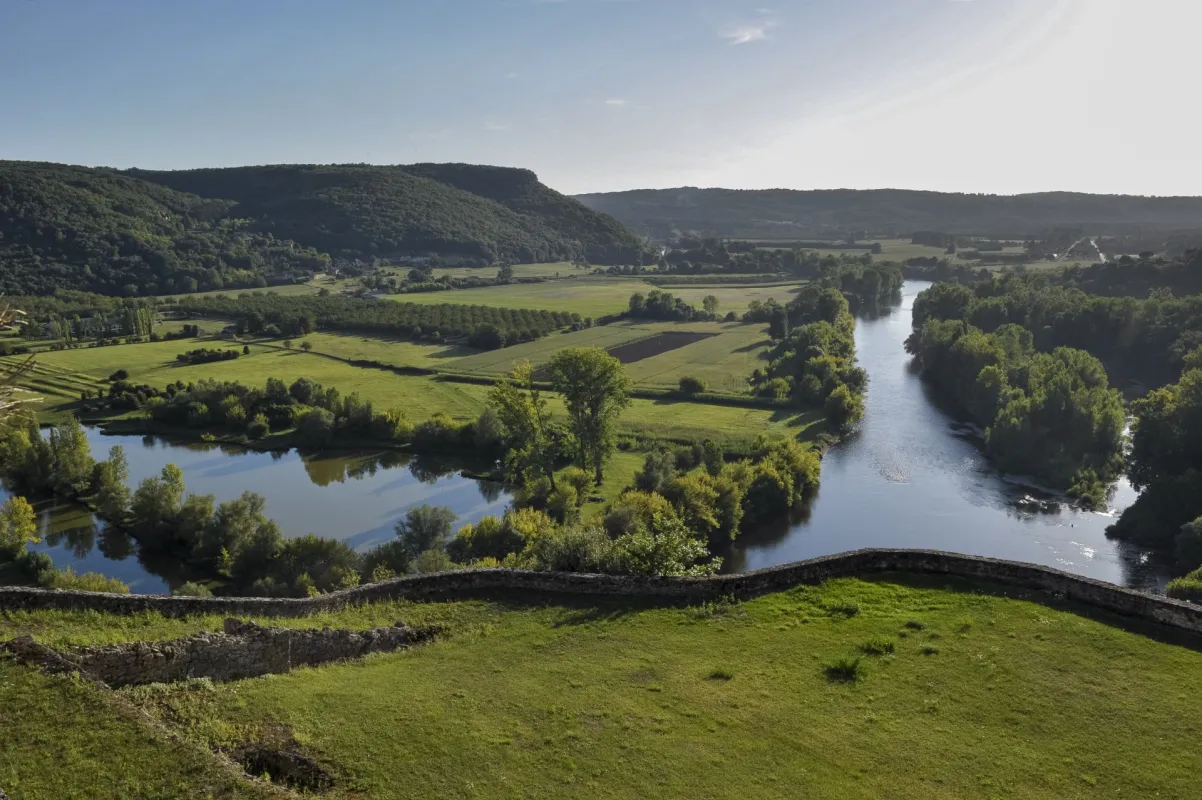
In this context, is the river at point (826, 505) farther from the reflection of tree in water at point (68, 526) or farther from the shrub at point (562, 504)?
the shrub at point (562, 504)

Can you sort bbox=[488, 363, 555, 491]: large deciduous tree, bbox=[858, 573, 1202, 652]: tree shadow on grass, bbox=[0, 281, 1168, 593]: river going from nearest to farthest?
bbox=[858, 573, 1202, 652]: tree shadow on grass
bbox=[0, 281, 1168, 593]: river
bbox=[488, 363, 555, 491]: large deciduous tree

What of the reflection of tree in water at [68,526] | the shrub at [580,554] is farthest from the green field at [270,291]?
the shrub at [580,554]

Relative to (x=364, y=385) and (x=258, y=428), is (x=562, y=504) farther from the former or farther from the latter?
(x=364, y=385)

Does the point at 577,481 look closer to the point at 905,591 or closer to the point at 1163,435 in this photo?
the point at 905,591

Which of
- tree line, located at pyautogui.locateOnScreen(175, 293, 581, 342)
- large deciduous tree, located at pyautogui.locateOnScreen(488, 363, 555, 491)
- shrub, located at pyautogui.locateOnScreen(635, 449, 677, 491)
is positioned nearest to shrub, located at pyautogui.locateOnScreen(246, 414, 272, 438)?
large deciduous tree, located at pyautogui.locateOnScreen(488, 363, 555, 491)

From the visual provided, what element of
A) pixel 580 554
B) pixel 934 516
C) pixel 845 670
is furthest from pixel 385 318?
pixel 845 670

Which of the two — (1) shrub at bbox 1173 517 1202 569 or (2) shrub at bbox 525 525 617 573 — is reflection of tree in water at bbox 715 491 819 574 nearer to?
(1) shrub at bbox 1173 517 1202 569

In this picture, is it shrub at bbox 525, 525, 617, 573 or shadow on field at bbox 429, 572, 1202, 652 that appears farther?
shrub at bbox 525, 525, 617, 573
